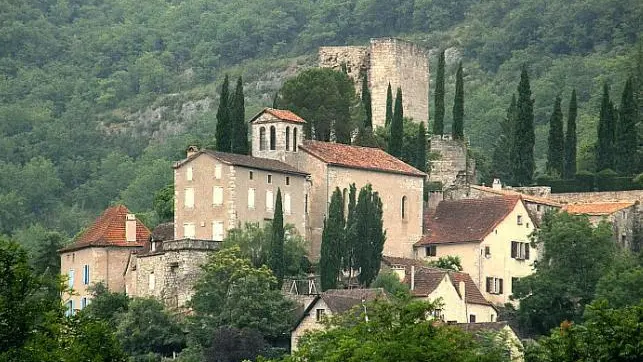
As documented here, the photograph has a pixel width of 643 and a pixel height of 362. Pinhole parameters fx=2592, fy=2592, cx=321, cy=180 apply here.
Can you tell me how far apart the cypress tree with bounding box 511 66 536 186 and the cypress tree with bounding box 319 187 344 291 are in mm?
15976

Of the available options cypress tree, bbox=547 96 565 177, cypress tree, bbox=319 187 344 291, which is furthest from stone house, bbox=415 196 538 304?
cypress tree, bbox=547 96 565 177

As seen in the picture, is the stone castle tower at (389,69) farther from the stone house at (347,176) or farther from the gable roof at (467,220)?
the stone house at (347,176)

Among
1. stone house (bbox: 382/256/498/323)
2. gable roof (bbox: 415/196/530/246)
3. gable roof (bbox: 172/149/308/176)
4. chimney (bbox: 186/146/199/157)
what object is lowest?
stone house (bbox: 382/256/498/323)

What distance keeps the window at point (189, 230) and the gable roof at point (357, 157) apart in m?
6.13

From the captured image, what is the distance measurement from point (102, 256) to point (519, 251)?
1761cm

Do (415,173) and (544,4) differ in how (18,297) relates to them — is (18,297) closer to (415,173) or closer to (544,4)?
(415,173)

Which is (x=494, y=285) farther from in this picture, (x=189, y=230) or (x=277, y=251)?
(x=189, y=230)

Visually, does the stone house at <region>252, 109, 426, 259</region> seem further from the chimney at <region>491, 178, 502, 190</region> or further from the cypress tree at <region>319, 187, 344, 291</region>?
the chimney at <region>491, 178, 502, 190</region>

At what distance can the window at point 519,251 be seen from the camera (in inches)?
4281

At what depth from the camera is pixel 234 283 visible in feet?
326

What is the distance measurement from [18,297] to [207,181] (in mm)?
37207

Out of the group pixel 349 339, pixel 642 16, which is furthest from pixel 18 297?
pixel 642 16

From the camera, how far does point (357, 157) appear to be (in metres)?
109

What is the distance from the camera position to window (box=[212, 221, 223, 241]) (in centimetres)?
10369
